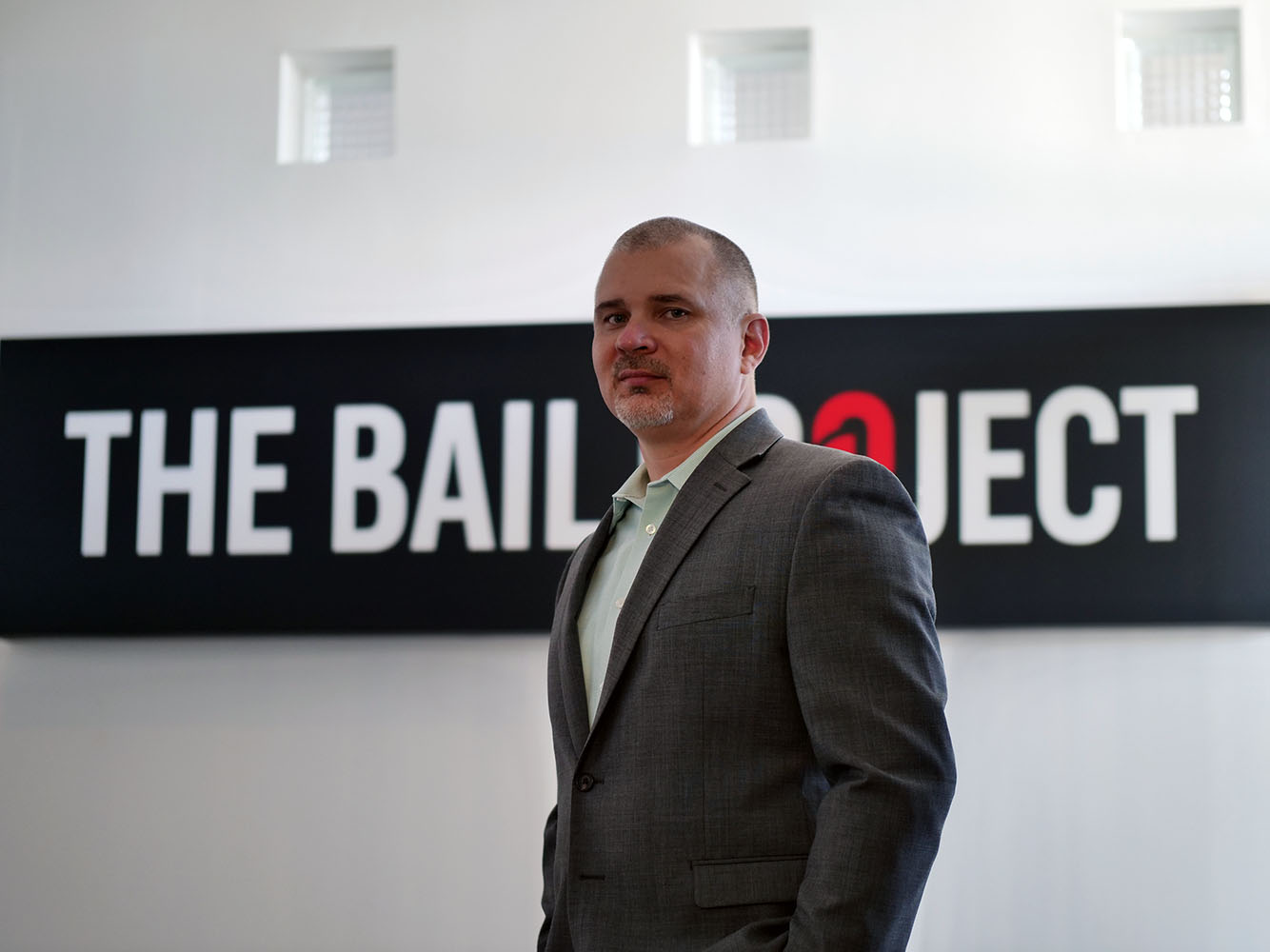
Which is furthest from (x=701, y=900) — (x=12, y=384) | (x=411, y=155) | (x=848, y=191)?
(x=12, y=384)

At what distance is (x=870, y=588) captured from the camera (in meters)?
1.45

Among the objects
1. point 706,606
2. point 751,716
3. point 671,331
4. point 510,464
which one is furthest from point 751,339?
point 510,464

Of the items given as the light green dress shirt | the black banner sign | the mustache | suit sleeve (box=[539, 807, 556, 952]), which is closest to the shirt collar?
the light green dress shirt

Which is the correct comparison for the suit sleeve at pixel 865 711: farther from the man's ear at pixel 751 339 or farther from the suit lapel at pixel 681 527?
the man's ear at pixel 751 339

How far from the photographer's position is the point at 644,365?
1700mm

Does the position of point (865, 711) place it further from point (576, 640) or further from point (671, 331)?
point (671, 331)

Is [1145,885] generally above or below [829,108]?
below

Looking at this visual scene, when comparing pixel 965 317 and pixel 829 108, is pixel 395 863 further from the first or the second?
pixel 829 108

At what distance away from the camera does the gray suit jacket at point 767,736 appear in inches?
54.4

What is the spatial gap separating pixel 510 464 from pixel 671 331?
190cm

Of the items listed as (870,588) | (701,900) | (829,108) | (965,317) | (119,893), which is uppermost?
(829,108)

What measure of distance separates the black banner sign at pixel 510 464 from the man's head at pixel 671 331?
1.72 m

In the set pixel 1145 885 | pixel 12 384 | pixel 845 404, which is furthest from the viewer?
pixel 12 384

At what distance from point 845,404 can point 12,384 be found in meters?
2.21
